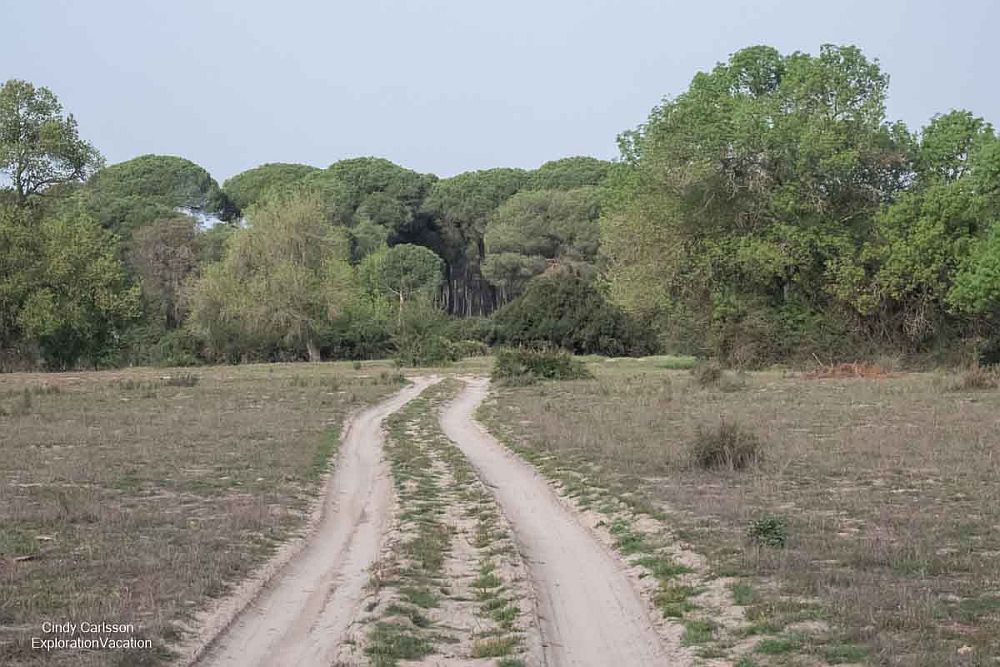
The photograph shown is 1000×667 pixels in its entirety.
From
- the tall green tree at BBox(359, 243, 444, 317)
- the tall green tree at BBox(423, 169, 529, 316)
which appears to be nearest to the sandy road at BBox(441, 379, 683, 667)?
the tall green tree at BBox(359, 243, 444, 317)

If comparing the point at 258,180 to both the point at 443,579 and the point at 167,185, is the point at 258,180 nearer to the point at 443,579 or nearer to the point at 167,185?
the point at 167,185

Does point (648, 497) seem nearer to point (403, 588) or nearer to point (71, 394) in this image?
point (403, 588)

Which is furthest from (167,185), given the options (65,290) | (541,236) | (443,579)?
(443,579)

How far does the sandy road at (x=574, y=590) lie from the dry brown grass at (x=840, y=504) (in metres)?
0.88

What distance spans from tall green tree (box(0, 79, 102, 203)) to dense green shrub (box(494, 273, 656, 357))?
27.7 meters

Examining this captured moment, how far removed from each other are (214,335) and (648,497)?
51017mm

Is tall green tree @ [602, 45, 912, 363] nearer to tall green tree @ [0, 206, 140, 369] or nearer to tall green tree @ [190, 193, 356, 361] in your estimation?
tall green tree @ [190, 193, 356, 361]

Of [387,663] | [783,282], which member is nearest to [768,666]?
[387,663]

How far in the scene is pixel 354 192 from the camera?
99312mm

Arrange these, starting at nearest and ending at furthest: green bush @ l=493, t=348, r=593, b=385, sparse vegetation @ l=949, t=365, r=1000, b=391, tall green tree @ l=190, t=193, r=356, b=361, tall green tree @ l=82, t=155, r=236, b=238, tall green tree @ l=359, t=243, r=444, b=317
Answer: sparse vegetation @ l=949, t=365, r=1000, b=391, green bush @ l=493, t=348, r=593, b=385, tall green tree @ l=190, t=193, r=356, b=361, tall green tree @ l=359, t=243, r=444, b=317, tall green tree @ l=82, t=155, r=236, b=238

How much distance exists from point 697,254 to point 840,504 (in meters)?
36.2

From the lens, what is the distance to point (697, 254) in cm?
4828

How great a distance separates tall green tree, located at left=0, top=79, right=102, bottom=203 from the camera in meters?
49.7

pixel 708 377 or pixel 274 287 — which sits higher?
pixel 274 287
